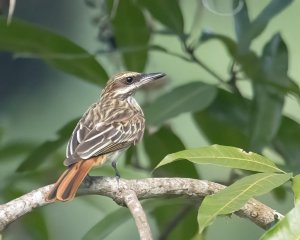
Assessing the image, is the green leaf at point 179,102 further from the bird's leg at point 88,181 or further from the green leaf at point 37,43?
the bird's leg at point 88,181

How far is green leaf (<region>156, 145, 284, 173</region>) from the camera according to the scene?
2.58 meters

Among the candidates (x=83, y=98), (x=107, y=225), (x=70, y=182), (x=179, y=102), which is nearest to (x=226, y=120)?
(x=179, y=102)

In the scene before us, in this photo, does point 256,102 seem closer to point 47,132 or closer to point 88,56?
point 88,56

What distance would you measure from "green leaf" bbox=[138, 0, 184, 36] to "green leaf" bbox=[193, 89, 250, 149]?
0.30 metres

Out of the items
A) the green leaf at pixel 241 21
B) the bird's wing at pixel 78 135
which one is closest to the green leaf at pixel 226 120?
the green leaf at pixel 241 21

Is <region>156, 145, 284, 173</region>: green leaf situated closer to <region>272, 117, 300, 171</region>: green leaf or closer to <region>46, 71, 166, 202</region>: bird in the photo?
<region>46, 71, 166, 202</region>: bird

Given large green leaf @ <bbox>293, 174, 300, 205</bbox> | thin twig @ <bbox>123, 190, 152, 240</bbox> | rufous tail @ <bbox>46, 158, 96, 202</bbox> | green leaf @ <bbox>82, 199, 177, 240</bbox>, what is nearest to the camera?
large green leaf @ <bbox>293, 174, 300, 205</bbox>

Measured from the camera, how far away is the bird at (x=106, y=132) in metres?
3.39

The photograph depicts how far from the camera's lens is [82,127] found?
13.1 ft

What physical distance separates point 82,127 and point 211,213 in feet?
5.24

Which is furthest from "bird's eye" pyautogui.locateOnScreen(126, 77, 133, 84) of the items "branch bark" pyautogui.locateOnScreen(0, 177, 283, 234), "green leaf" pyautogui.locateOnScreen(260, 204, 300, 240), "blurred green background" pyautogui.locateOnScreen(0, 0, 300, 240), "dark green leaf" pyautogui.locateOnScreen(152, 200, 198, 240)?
"green leaf" pyautogui.locateOnScreen(260, 204, 300, 240)

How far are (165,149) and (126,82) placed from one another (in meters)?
0.39

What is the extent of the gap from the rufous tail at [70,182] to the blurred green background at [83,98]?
348 millimetres

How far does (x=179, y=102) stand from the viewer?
13.4 ft
